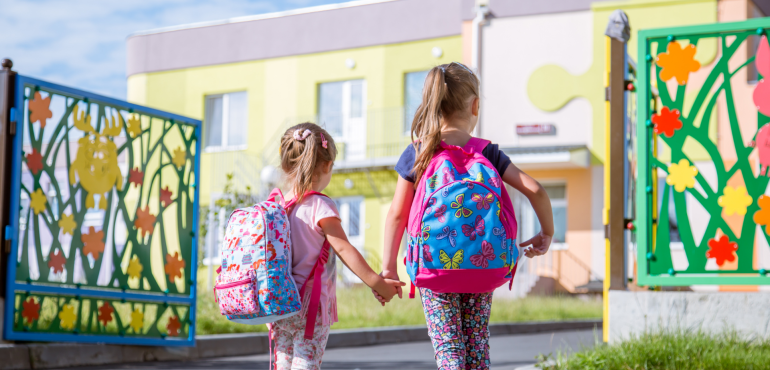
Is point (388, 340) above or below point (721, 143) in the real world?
below

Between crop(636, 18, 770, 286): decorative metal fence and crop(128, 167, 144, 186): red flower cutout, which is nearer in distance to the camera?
crop(636, 18, 770, 286): decorative metal fence

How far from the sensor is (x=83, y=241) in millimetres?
7195

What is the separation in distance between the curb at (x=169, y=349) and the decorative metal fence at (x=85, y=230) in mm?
94

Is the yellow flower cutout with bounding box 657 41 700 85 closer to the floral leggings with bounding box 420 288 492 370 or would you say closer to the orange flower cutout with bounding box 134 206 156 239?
the floral leggings with bounding box 420 288 492 370

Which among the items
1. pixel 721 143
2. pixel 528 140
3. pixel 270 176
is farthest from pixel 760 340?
pixel 270 176

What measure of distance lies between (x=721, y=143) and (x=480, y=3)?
6.39 m

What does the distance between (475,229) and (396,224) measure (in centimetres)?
35

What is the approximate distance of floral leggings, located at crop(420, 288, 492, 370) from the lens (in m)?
3.41

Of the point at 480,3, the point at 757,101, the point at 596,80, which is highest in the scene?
the point at 480,3

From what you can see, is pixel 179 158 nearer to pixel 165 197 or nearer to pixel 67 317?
pixel 165 197

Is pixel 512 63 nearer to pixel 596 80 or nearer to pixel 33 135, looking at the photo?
pixel 596 80

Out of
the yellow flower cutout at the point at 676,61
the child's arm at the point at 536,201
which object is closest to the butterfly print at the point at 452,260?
the child's arm at the point at 536,201

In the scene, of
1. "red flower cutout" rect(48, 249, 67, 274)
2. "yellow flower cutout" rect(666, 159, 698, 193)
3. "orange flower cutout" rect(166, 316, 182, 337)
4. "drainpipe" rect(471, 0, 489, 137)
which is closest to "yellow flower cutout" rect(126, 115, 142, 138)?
"red flower cutout" rect(48, 249, 67, 274)

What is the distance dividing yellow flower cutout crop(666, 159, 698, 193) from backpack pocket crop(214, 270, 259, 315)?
3.88 meters
